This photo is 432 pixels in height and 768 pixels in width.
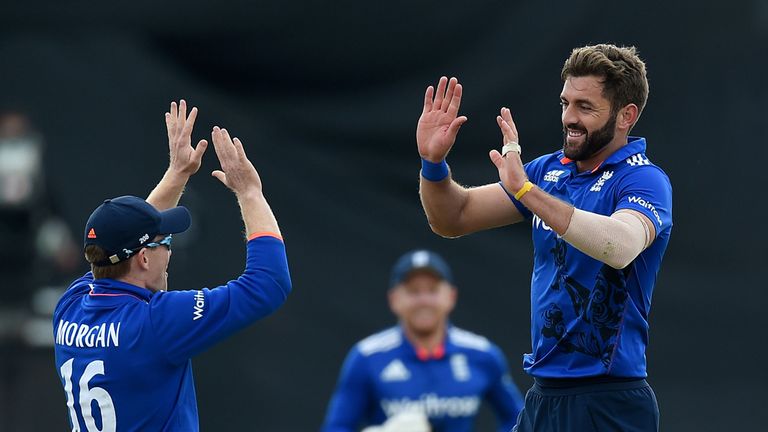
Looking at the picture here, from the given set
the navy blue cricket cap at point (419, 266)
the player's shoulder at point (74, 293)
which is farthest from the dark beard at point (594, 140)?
the navy blue cricket cap at point (419, 266)

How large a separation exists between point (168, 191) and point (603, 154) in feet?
5.43

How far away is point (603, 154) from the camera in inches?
160

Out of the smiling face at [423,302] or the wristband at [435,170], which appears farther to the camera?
the smiling face at [423,302]

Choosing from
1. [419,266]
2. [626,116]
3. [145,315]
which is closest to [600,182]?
[626,116]

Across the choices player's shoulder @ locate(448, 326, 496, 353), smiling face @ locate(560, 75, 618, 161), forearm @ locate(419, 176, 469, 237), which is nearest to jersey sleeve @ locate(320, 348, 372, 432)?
player's shoulder @ locate(448, 326, 496, 353)

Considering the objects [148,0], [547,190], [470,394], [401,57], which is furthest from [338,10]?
[547,190]

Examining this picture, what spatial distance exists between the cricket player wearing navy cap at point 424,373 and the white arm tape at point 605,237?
2.40 metres

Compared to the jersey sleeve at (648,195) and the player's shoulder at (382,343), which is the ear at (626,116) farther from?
the player's shoulder at (382,343)

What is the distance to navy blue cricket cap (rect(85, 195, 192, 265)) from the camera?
13.4 feet

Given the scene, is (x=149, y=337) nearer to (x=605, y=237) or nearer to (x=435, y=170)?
(x=435, y=170)

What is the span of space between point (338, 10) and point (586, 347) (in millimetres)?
3471

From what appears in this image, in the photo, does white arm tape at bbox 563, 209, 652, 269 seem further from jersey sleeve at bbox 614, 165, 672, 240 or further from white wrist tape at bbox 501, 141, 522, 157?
white wrist tape at bbox 501, 141, 522, 157

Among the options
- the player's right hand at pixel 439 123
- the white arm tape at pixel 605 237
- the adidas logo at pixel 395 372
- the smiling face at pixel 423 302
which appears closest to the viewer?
the white arm tape at pixel 605 237

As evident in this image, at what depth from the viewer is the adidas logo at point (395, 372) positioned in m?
6.05
